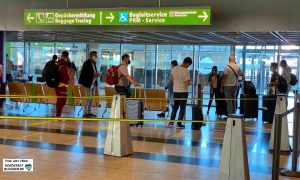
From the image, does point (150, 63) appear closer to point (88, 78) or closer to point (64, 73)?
point (88, 78)

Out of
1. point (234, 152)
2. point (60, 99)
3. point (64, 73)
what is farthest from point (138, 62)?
point (234, 152)

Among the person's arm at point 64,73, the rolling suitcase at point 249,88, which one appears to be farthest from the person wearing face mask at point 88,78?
the rolling suitcase at point 249,88

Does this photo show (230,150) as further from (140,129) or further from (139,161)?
(140,129)

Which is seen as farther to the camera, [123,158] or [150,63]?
[150,63]

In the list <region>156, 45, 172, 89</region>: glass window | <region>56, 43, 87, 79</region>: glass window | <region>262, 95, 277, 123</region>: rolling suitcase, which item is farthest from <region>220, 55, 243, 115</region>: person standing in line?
<region>56, 43, 87, 79</region>: glass window

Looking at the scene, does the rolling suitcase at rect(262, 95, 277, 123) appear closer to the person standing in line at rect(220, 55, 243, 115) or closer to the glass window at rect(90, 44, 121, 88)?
the person standing in line at rect(220, 55, 243, 115)

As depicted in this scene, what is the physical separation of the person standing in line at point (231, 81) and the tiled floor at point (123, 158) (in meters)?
0.72

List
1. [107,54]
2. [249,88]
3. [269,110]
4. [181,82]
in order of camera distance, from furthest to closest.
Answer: [107,54], [249,88], [269,110], [181,82]

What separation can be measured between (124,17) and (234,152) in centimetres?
657

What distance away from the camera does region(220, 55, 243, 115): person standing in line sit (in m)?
11.5

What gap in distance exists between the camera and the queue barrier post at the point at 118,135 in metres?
7.35

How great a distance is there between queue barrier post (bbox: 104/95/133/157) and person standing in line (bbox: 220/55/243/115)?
4.66 m

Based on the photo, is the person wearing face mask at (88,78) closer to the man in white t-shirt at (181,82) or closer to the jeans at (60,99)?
the jeans at (60,99)

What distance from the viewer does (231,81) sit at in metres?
11.7
